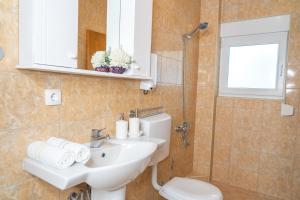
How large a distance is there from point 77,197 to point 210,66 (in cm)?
201

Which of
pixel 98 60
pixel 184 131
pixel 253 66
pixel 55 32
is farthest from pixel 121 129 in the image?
pixel 253 66

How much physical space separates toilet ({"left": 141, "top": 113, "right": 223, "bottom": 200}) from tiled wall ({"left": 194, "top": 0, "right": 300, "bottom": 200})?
1.00m

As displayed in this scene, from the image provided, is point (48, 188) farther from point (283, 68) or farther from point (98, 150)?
point (283, 68)

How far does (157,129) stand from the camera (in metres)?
1.58

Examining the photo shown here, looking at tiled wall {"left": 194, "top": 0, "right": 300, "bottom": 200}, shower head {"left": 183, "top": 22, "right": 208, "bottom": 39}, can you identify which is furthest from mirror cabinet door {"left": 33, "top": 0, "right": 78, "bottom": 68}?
tiled wall {"left": 194, "top": 0, "right": 300, "bottom": 200}

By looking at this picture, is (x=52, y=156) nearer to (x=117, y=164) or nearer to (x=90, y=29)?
(x=117, y=164)

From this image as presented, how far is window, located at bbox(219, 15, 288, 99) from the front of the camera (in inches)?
87.7

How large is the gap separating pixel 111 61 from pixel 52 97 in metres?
0.39

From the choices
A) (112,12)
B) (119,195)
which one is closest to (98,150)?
(119,195)

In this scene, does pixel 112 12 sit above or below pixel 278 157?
above

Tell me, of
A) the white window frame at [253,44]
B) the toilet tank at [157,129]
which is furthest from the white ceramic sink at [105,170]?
the white window frame at [253,44]

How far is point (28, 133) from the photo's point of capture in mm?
925

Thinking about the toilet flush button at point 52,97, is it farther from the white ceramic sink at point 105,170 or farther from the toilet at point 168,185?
the toilet at point 168,185

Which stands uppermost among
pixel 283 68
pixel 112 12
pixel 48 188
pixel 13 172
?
pixel 112 12
